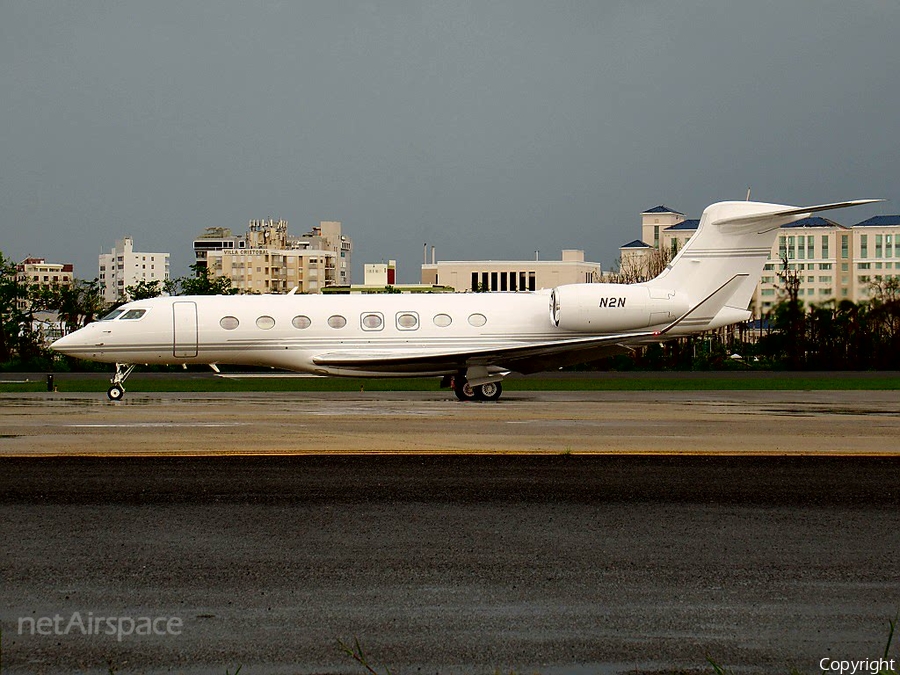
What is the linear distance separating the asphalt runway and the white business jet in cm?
1269

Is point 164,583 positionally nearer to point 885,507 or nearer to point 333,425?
point 885,507

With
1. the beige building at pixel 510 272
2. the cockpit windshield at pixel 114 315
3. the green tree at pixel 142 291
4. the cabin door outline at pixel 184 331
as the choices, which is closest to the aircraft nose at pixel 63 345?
the cockpit windshield at pixel 114 315

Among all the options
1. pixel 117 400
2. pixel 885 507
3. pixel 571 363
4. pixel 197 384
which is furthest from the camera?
pixel 197 384

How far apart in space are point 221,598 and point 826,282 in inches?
1549

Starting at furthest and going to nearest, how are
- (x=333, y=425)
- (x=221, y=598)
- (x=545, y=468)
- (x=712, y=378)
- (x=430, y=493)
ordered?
1. (x=712, y=378)
2. (x=333, y=425)
3. (x=545, y=468)
4. (x=430, y=493)
5. (x=221, y=598)

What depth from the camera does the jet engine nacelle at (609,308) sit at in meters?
28.5

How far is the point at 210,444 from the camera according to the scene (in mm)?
14469

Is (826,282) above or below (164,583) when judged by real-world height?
above

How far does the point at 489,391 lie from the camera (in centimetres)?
2756

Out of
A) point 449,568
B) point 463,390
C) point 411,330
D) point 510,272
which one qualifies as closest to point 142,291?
point 411,330

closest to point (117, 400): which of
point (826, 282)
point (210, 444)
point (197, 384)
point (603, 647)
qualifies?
point (197, 384)

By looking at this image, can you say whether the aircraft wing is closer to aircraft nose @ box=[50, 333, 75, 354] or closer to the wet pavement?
aircraft nose @ box=[50, 333, 75, 354]

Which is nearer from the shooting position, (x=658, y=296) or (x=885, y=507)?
(x=885, y=507)

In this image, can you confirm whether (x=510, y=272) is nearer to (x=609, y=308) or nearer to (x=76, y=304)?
(x=76, y=304)
